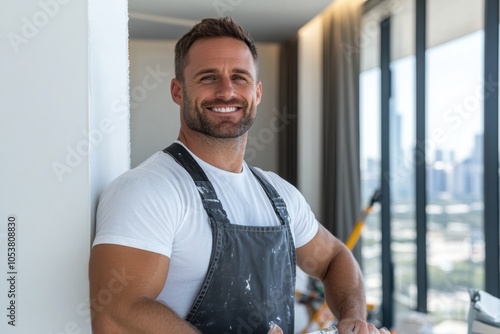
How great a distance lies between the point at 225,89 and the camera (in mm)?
1347

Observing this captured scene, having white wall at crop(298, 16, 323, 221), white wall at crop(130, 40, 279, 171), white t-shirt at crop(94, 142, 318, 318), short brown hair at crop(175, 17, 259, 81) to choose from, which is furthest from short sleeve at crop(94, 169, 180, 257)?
white wall at crop(130, 40, 279, 171)

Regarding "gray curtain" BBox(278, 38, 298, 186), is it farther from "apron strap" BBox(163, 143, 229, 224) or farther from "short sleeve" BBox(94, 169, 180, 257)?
"short sleeve" BBox(94, 169, 180, 257)

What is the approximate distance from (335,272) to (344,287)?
50 millimetres

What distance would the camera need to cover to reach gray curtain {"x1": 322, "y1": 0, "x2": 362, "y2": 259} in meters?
5.59

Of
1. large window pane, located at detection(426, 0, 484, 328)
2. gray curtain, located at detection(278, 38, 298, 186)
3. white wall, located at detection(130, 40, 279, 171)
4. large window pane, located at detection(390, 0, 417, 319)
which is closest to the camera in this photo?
large window pane, located at detection(426, 0, 484, 328)

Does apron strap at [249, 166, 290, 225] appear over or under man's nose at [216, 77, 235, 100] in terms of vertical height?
under

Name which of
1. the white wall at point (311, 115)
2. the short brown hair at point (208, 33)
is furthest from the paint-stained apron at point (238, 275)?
the white wall at point (311, 115)

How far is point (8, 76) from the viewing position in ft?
3.47

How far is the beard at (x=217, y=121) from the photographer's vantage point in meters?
1.36

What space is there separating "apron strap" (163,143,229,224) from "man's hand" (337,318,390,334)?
354mm

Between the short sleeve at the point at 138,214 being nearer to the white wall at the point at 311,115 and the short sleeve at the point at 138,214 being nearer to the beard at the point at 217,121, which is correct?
the beard at the point at 217,121

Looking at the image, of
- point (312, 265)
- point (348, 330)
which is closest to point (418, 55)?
point (312, 265)

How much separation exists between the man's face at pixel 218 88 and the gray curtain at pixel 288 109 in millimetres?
5540

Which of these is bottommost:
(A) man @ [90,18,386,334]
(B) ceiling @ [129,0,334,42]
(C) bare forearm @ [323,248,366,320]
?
(C) bare forearm @ [323,248,366,320]
